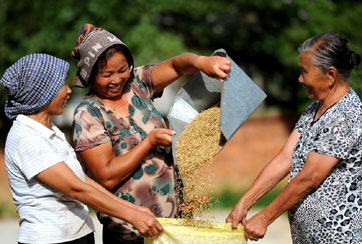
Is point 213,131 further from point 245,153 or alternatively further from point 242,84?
point 245,153

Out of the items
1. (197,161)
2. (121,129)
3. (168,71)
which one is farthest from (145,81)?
(197,161)

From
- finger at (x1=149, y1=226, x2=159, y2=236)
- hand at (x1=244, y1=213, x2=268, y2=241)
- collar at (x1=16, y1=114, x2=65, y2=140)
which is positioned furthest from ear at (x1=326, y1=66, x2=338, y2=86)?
collar at (x1=16, y1=114, x2=65, y2=140)

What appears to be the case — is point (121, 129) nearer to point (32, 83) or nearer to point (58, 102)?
point (58, 102)

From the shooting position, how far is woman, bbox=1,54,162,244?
2.98 m

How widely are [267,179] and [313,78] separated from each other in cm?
76

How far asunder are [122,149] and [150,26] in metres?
7.37

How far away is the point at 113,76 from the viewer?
133 inches

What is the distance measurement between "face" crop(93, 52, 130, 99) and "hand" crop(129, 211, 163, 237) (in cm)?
78

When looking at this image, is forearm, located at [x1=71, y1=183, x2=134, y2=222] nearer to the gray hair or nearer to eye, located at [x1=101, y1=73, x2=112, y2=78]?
eye, located at [x1=101, y1=73, x2=112, y2=78]

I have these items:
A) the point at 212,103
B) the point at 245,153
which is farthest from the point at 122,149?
the point at 245,153

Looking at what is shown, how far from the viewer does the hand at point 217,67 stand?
3.32 metres

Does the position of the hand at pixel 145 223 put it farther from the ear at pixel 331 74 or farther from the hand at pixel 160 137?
the ear at pixel 331 74

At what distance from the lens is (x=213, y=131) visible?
11.4 feet

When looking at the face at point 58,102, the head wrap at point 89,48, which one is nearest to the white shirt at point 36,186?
the face at point 58,102
